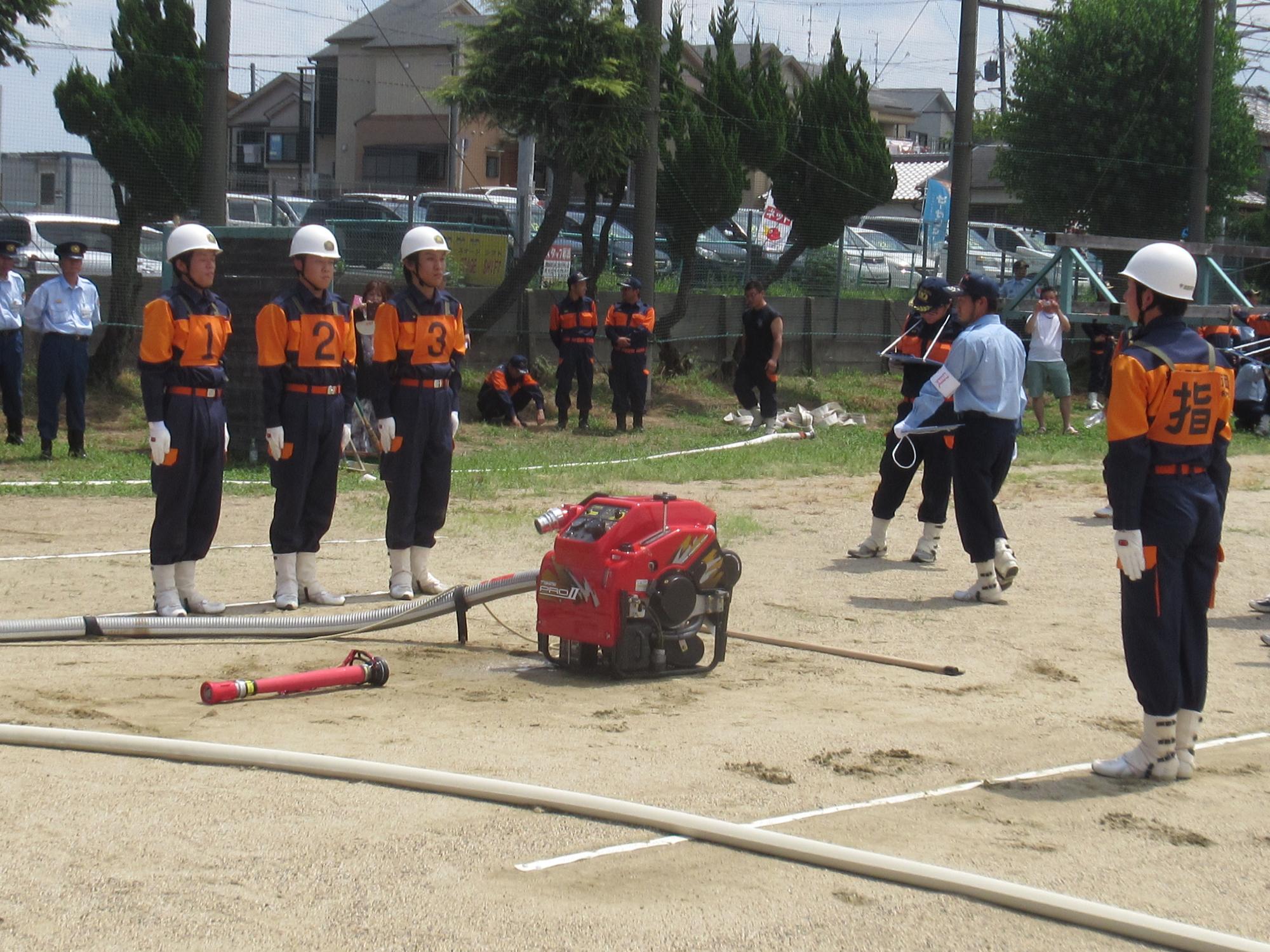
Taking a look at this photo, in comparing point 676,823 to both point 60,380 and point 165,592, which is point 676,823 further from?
point 60,380

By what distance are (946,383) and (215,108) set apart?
33.3 feet

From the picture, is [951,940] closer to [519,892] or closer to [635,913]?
[635,913]

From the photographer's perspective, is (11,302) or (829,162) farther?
(829,162)

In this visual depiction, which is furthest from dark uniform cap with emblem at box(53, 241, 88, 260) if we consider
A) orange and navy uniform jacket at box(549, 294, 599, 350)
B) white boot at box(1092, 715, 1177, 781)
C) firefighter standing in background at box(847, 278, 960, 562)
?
white boot at box(1092, 715, 1177, 781)

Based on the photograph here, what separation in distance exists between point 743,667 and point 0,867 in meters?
4.09

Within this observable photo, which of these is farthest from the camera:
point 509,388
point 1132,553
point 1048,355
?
point 1048,355

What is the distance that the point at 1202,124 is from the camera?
28938 millimetres

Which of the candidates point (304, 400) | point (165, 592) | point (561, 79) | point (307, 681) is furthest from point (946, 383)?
point (561, 79)

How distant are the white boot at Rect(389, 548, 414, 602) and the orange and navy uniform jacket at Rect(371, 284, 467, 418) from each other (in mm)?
891

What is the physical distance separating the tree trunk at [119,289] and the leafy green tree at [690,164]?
320 inches

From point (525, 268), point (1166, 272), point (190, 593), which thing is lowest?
point (190, 593)

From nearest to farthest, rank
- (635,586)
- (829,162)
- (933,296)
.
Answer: (635,586)
(933,296)
(829,162)

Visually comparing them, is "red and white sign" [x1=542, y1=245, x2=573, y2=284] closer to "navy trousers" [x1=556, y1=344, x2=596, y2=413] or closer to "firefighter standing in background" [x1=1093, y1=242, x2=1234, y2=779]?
"navy trousers" [x1=556, y1=344, x2=596, y2=413]

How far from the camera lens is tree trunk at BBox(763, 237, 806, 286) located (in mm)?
25062
